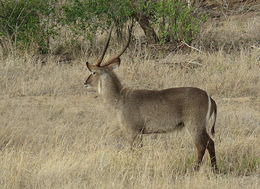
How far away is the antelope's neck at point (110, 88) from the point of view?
A: 25.6 ft

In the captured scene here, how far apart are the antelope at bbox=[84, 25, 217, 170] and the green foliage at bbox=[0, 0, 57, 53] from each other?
18.4 feet

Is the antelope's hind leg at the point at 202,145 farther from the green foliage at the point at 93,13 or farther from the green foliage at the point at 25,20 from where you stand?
the green foliage at the point at 25,20

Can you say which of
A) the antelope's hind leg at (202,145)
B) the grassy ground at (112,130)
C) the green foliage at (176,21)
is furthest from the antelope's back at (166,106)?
the green foliage at (176,21)

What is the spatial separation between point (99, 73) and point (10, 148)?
1452mm

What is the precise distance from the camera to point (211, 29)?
1518 centimetres

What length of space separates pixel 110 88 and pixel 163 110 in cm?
92

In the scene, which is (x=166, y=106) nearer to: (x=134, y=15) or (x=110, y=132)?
(x=110, y=132)

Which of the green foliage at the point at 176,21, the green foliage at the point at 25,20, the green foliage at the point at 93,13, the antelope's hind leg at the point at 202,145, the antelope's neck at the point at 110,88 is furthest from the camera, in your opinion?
the green foliage at the point at 93,13

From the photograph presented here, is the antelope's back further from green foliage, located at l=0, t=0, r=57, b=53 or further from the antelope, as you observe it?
green foliage, located at l=0, t=0, r=57, b=53

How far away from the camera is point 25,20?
522 inches

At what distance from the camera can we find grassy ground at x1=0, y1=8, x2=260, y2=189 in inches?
258

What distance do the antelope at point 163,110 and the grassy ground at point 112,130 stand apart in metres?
0.27

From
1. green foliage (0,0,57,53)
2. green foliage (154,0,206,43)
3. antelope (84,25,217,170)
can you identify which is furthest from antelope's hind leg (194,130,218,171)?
green foliage (0,0,57,53)

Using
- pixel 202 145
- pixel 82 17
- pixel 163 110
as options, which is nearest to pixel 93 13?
pixel 82 17
